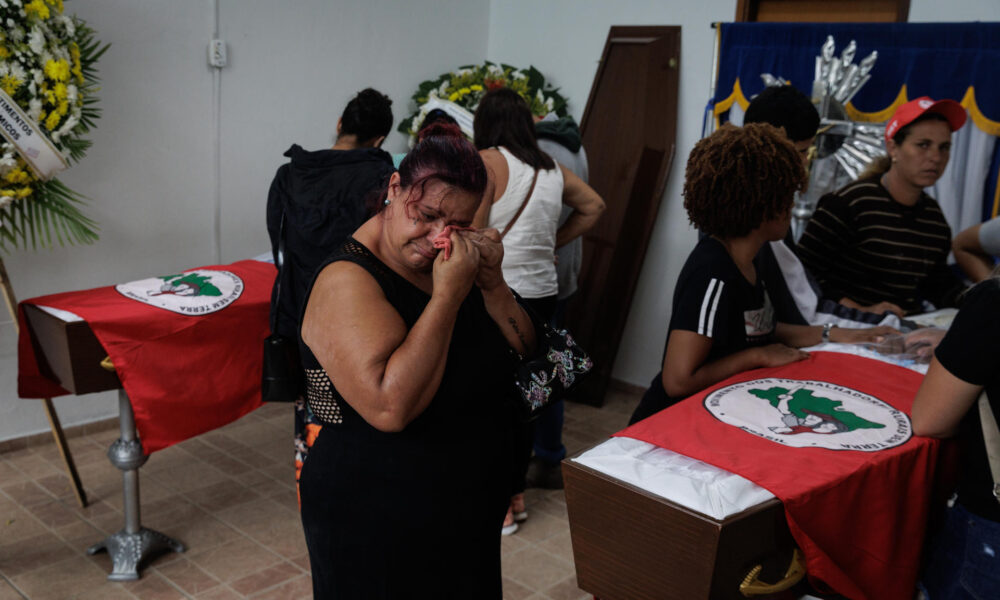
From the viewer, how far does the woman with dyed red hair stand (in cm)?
136

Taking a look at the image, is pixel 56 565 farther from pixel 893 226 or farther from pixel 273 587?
pixel 893 226

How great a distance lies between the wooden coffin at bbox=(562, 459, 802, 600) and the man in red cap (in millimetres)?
1526

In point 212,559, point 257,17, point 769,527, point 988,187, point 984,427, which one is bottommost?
point 212,559

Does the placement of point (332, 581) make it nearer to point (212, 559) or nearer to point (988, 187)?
point (212, 559)

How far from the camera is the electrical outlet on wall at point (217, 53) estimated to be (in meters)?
4.16

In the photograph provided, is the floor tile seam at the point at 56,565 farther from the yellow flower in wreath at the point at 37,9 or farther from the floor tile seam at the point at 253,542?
the yellow flower in wreath at the point at 37,9

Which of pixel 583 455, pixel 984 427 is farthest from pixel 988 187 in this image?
pixel 583 455

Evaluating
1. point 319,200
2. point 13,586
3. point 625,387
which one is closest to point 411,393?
point 319,200

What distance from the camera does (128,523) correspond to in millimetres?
2957

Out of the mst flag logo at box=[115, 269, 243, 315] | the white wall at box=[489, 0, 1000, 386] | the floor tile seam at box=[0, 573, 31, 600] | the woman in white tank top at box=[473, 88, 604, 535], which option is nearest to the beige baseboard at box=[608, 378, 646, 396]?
the white wall at box=[489, 0, 1000, 386]

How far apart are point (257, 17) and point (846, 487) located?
3.87 meters

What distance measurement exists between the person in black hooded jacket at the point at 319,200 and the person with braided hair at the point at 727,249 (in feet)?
3.44

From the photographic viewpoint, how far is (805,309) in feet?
8.20

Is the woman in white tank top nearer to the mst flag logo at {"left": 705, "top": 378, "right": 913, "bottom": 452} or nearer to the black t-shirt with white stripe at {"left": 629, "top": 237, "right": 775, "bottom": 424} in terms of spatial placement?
the black t-shirt with white stripe at {"left": 629, "top": 237, "right": 775, "bottom": 424}
